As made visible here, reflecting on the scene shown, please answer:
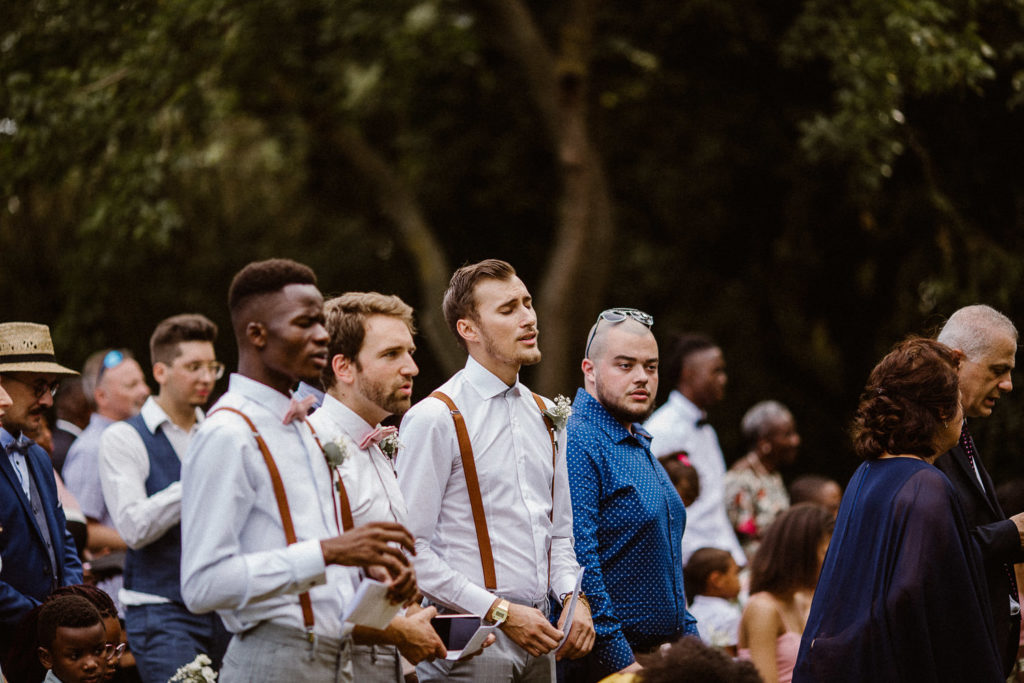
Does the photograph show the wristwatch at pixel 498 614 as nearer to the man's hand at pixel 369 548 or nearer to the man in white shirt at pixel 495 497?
the man in white shirt at pixel 495 497

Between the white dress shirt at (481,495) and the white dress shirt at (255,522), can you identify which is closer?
the white dress shirt at (255,522)

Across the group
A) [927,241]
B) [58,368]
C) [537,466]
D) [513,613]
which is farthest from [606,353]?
[927,241]

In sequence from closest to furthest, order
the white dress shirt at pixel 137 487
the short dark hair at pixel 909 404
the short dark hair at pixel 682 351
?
the short dark hair at pixel 909 404 → the white dress shirt at pixel 137 487 → the short dark hair at pixel 682 351

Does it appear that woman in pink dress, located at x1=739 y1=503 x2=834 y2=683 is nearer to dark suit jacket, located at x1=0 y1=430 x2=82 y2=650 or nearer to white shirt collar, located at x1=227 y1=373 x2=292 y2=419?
white shirt collar, located at x1=227 y1=373 x2=292 y2=419

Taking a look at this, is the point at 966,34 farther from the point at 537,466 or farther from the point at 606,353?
the point at 537,466

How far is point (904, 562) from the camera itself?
407cm

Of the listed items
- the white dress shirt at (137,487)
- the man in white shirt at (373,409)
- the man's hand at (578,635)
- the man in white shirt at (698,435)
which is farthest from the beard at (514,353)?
the man in white shirt at (698,435)

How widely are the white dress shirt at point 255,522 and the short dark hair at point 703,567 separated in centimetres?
384

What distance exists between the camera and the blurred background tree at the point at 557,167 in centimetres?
884

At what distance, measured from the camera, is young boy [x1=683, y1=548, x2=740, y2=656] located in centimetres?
691

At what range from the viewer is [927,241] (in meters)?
10.9

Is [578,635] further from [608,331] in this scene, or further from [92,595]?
[92,595]

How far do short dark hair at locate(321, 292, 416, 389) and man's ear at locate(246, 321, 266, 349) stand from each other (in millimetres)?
590

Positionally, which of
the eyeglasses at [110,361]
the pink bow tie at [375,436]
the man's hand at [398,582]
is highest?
the eyeglasses at [110,361]
